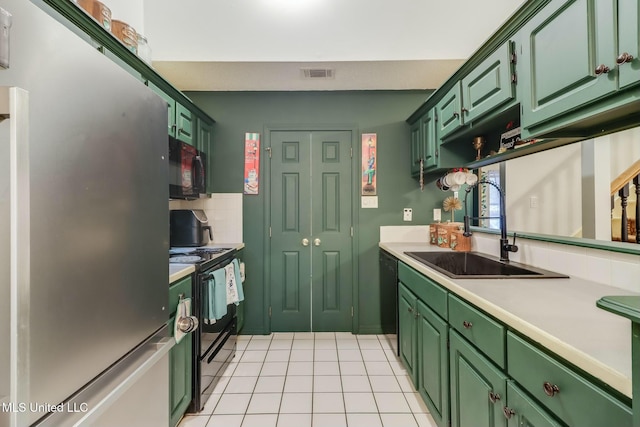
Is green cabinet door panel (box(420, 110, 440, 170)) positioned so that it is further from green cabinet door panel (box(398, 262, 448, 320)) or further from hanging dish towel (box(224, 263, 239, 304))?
hanging dish towel (box(224, 263, 239, 304))

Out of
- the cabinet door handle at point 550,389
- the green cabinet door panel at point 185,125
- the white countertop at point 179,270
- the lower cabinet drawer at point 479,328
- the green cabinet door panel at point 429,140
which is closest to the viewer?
the cabinet door handle at point 550,389

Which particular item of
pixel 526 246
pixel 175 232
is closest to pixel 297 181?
pixel 175 232

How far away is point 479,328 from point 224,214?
96.3 inches

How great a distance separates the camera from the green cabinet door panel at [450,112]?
1.88 m

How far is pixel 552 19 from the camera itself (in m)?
1.14

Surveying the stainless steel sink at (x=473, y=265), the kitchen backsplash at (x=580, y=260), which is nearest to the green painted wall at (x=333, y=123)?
the stainless steel sink at (x=473, y=265)

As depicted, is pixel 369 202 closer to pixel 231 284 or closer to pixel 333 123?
pixel 333 123

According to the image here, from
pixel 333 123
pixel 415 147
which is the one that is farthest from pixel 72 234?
pixel 415 147

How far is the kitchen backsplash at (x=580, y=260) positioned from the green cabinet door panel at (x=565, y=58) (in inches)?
24.9

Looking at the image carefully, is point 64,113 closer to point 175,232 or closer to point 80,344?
point 80,344

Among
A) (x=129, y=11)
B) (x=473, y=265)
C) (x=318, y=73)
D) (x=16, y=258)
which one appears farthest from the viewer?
(x=318, y=73)

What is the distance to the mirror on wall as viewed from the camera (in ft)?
4.09

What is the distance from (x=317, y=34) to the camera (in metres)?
2.11

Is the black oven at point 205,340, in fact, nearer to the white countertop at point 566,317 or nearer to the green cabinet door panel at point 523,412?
the white countertop at point 566,317
